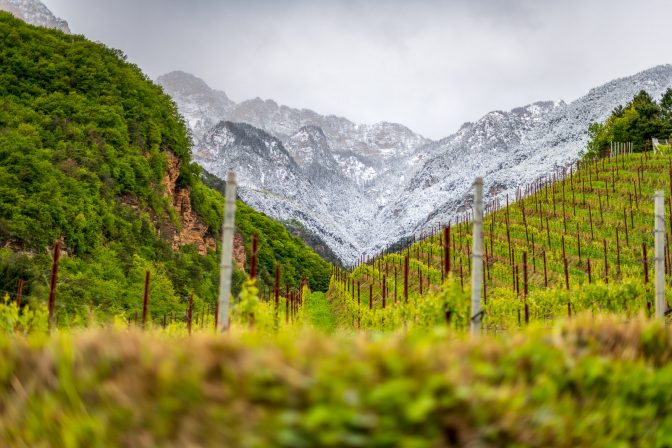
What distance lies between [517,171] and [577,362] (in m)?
203

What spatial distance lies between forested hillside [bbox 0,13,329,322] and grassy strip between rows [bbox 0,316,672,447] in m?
21.0

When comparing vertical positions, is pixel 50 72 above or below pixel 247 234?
above

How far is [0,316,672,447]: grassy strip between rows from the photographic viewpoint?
259 centimetres

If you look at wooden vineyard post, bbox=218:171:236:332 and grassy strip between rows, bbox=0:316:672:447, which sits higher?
wooden vineyard post, bbox=218:171:236:332

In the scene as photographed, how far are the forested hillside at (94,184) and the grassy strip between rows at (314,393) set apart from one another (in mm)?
21030

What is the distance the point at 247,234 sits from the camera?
84250mm

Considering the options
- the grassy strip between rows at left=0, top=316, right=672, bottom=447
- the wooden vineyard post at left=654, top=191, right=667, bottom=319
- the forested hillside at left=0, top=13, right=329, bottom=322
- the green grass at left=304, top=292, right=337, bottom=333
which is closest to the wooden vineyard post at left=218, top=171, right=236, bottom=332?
the grassy strip between rows at left=0, top=316, right=672, bottom=447

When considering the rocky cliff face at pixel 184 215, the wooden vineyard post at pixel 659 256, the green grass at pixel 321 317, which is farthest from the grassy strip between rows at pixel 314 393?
the rocky cliff face at pixel 184 215

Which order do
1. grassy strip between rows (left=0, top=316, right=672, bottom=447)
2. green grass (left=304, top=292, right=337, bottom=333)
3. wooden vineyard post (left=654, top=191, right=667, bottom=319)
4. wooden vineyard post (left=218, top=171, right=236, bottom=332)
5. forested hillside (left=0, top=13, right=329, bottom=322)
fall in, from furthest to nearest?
green grass (left=304, top=292, right=337, bottom=333), forested hillside (left=0, top=13, right=329, bottom=322), wooden vineyard post (left=654, top=191, right=667, bottom=319), wooden vineyard post (left=218, top=171, right=236, bottom=332), grassy strip between rows (left=0, top=316, right=672, bottom=447)

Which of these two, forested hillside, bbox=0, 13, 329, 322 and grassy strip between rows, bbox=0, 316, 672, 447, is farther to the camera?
forested hillside, bbox=0, 13, 329, 322

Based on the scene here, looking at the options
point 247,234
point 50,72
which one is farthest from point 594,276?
point 247,234

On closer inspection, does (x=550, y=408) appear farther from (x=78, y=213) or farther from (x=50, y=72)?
(x=50, y=72)

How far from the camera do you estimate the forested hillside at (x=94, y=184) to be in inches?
1331

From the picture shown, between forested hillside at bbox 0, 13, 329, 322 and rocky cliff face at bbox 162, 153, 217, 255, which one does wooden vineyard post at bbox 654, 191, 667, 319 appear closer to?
forested hillside at bbox 0, 13, 329, 322
